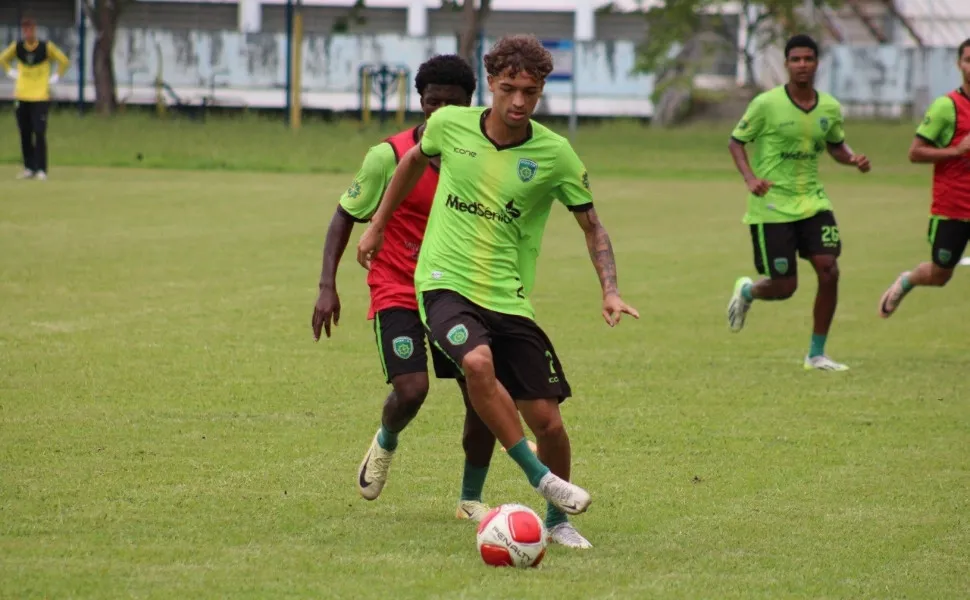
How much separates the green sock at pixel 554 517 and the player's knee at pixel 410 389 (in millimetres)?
660

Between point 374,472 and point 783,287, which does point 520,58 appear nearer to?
point 374,472

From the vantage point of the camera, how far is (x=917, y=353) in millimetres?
11977

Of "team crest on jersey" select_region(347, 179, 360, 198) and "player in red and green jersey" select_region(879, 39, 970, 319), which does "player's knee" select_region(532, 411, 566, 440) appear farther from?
"player in red and green jersey" select_region(879, 39, 970, 319)

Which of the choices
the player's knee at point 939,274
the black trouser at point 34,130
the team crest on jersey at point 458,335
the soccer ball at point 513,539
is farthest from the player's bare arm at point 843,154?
the black trouser at point 34,130

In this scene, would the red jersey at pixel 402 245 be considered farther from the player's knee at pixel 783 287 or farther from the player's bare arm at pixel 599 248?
the player's knee at pixel 783 287

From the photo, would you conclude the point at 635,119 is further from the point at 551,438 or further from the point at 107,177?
the point at 551,438

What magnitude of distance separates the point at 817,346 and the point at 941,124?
1701mm

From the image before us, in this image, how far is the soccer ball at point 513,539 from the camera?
5906mm

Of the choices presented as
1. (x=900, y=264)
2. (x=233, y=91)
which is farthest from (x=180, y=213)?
(x=233, y=91)

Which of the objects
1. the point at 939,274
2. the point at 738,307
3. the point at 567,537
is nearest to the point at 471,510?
the point at 567,537

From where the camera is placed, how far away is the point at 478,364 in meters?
6.06

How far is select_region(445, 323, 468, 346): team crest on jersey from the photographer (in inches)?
242

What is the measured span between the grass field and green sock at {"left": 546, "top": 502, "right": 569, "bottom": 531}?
0.66ft

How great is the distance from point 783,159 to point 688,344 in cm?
147
